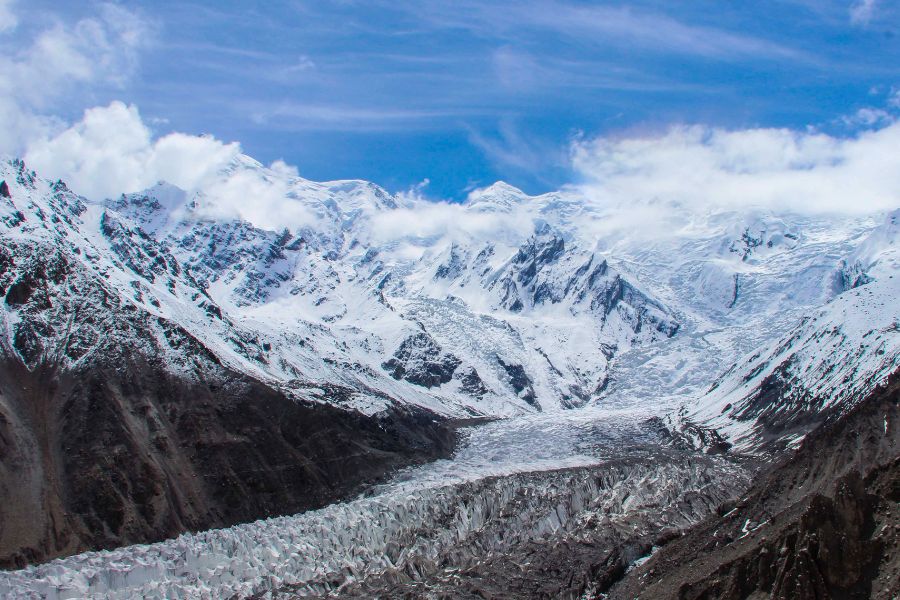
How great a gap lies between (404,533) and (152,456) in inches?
1829

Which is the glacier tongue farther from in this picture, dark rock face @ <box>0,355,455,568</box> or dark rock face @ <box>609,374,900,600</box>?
dark rock face @ <box>609,374,900,600</box>

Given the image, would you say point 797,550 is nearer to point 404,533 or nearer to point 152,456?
point 404,533

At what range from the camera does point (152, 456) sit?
467 ft

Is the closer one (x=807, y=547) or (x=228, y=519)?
(x=807, y=547)

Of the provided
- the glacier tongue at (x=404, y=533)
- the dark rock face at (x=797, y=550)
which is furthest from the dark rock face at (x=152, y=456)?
the dark rock face at (x=797, y=550)

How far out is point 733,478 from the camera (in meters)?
156

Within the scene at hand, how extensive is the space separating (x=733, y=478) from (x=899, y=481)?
91713mm

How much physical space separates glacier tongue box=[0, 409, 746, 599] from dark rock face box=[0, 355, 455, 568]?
26.2ft

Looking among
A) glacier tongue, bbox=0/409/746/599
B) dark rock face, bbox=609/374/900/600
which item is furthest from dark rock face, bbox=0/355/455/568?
dark rock face, bbox=609/374/900/600

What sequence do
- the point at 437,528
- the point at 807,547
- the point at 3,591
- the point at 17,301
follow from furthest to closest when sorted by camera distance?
the point at 17,301 < the point at 437,528 < the point at 3,591 < the point at 807,547

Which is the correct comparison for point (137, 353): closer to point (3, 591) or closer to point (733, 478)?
point (3, 591)

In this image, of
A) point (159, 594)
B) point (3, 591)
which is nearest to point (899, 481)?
point (159, 594)

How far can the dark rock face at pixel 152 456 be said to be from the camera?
124562 mm

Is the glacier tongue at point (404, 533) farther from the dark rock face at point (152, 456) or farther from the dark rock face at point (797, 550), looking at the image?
the dark rock face at point (797, 550)
